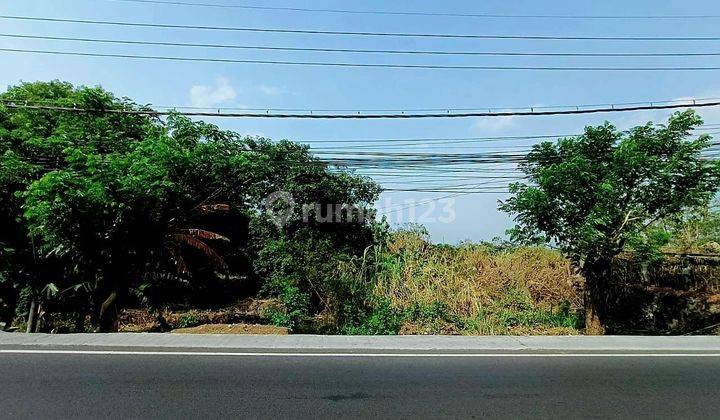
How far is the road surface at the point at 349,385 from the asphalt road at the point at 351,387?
0.5 inches

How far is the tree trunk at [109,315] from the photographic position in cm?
1130

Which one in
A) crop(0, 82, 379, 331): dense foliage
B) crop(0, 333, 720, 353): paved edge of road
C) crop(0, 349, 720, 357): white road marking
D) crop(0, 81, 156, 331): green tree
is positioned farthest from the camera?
crop(0, 81, 156, 331): green tree

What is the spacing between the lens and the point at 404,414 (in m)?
4.94

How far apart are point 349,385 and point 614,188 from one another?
A: 298 inches

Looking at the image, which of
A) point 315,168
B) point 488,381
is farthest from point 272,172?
point 488,381

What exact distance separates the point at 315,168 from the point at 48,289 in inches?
360

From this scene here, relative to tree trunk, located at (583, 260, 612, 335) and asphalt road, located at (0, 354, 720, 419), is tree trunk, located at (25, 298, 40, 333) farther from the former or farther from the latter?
tree trunk, located at (583, 260, 612, 335)

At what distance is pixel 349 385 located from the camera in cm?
601

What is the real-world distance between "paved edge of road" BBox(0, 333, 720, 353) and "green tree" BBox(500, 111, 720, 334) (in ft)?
Result: 7.60

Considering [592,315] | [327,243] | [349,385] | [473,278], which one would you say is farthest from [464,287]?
[349,385]

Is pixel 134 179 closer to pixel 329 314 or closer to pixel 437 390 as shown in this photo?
pixel 329 314

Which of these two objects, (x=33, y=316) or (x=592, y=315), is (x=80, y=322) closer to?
(x=33, y=316)

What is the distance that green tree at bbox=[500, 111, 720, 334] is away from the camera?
10.5m

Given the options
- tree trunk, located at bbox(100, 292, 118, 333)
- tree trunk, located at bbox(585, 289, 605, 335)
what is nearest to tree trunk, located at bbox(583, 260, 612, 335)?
tree trunk, located at bbox(585, 289, 605, 335)
